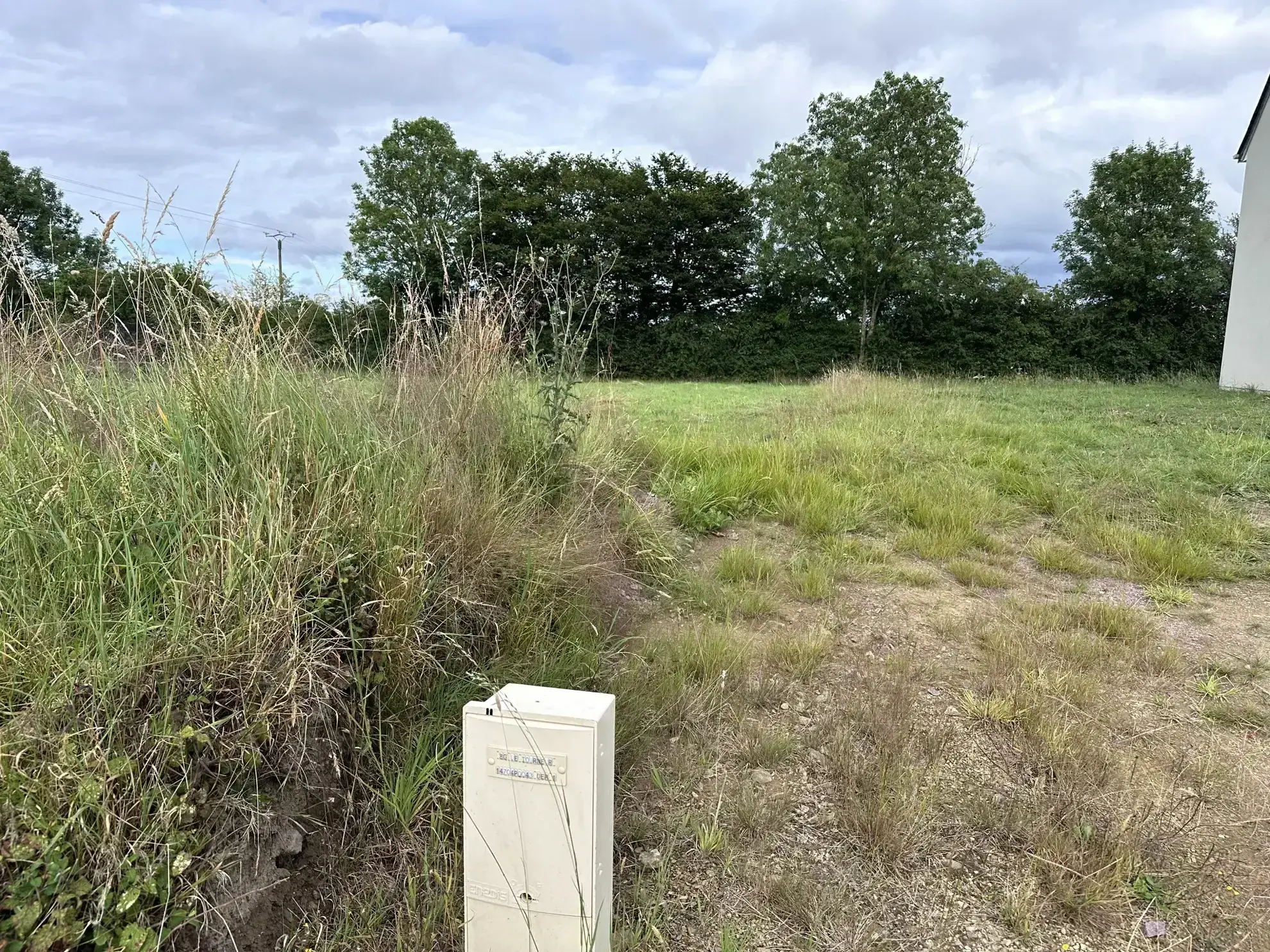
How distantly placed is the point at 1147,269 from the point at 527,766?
25.1 m

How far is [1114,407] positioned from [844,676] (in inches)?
355

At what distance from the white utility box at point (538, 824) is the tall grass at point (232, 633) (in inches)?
7.3

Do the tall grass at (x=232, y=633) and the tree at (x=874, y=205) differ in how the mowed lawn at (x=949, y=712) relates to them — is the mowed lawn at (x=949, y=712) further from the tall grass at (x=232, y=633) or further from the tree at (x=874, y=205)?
the tree at (x=874, y=205)

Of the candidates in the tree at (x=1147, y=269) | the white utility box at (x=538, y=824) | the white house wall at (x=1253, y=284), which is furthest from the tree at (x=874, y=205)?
the white utility box at (x=538, y=824)

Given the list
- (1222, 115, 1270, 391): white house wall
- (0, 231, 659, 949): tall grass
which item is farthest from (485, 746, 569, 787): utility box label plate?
(1222, 115, 1270, 391): white house wall

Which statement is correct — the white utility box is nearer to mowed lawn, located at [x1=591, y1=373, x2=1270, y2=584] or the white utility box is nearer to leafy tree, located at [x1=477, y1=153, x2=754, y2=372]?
mowed lawn, located at [x1=591, y1=373, x2=1270, y2=584]

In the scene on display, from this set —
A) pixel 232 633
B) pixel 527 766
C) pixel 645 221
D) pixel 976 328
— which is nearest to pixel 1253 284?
pixel 976 328

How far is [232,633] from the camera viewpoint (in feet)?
4.94

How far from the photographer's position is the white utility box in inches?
53.7

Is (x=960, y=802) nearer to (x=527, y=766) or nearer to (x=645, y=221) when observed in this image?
(x=527, y=766)

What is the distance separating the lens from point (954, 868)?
1.76 m

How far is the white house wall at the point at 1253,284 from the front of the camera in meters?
13.6

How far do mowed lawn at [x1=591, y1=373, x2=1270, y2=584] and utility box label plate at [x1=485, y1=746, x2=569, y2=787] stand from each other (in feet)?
9.60

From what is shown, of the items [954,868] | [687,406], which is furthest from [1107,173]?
[954,868]
